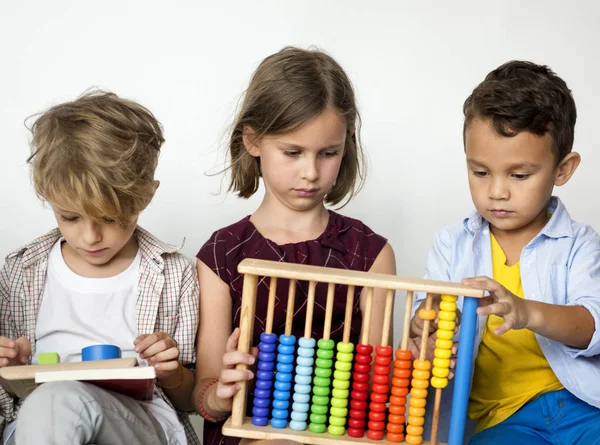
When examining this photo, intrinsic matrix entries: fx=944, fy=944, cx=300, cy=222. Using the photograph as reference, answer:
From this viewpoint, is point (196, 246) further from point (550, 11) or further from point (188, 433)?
point (550, 11)

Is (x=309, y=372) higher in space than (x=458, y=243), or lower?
lower

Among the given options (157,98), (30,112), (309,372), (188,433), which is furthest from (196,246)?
(309,372)

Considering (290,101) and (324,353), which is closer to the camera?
(324,353)

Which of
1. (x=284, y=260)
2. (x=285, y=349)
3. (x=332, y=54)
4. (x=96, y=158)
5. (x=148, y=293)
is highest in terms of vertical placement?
(x=332, y=54)

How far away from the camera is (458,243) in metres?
2.74

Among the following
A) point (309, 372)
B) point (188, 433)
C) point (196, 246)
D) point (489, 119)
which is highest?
point (489, 119)

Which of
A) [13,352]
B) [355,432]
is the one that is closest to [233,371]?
[355,432]

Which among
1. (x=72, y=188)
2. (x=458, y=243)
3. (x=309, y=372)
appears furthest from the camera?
(x=458, y=243)

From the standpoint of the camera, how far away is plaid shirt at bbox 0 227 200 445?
8.80ft

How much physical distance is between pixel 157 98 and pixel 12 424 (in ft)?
5.63

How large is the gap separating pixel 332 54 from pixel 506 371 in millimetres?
1757

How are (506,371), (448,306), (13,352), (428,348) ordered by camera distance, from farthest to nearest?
(506,371) → (428,348) → (13,352) → (448,306)

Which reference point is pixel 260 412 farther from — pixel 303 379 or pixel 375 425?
pixel 375 425

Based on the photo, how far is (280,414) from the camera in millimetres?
2301
